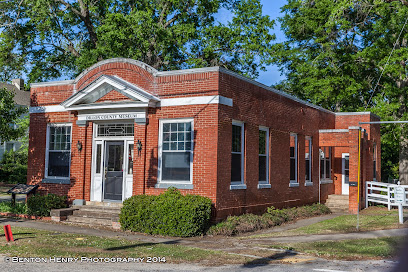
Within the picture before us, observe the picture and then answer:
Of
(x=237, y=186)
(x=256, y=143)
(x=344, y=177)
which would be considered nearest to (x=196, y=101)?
(x=237, y=186)

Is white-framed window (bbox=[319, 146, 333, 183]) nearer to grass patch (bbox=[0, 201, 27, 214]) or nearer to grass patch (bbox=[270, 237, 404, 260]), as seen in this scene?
grass patch (bbox=[270, 237, 404, 260])

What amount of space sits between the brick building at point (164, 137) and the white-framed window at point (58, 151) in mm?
39

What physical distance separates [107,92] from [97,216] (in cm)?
440

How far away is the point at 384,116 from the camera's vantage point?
2784 cm

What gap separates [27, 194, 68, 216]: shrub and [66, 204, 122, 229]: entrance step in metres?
0.68

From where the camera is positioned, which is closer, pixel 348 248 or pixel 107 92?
pixel 348 248

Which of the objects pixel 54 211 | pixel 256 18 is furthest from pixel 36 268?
pixel 256 18

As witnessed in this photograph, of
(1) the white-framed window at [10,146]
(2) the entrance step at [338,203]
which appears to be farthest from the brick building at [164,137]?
(1) the white-framed window at [10,146]

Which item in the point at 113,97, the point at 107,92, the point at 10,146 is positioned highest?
the point at 107,92

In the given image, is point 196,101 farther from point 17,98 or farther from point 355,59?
point 17,98

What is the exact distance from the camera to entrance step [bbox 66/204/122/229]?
571 inches

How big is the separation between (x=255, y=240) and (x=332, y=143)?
11.2 meters

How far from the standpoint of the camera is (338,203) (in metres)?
22.2

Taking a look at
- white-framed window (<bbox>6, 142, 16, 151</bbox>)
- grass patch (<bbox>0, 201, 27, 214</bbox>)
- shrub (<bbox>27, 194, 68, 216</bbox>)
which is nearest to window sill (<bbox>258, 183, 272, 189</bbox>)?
shrub (<bbox>27, 194, 68, 216</bbox>)
